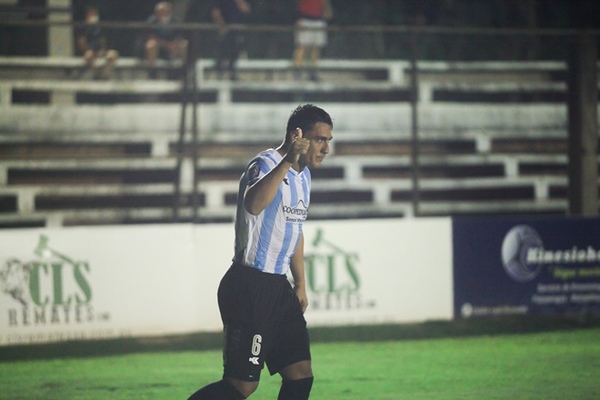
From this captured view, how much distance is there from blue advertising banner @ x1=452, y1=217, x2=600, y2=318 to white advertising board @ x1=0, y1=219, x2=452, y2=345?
235 millimetres

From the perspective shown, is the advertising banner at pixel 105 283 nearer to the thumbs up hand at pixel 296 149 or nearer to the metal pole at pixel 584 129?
the metal pole at pixel 584 129

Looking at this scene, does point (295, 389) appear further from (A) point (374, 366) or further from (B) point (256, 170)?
(A) point (374, 366)

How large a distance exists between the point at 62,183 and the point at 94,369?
3781 mm

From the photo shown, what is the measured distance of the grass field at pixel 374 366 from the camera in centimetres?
826

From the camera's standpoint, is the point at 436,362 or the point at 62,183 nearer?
the point at 436,362

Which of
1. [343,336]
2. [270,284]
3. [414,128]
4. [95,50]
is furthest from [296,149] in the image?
[95,50]

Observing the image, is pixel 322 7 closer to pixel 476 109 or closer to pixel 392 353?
pixel 476 109

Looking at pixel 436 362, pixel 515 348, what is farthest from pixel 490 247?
pixel 436 362

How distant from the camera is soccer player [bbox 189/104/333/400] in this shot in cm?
537

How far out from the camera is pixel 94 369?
31.6 feet

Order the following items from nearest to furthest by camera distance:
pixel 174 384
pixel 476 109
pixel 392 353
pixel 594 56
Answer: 1. pixel 174 384
2. pixel 392 353
3. pixel 594 56
4. pixel 476 109

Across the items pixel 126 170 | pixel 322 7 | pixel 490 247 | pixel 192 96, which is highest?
pixel 322 7

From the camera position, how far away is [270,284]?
5500mm

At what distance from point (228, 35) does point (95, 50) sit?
1.69 m
